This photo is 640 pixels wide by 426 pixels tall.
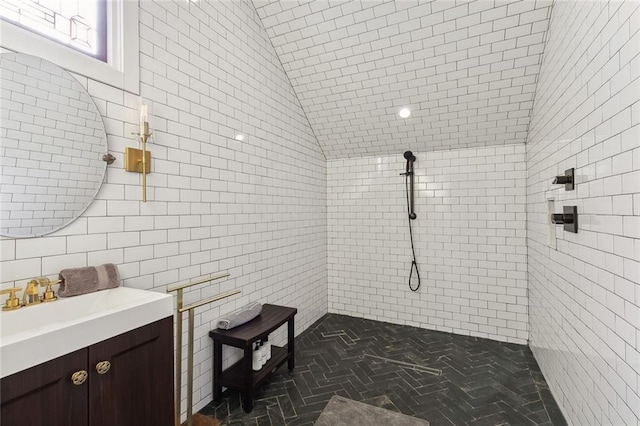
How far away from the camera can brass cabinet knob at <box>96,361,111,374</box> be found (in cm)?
118

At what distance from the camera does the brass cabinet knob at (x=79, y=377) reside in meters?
1.10

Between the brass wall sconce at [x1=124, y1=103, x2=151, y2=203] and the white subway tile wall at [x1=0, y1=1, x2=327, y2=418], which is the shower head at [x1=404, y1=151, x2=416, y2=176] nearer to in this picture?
the white subway tile wall at [x1=0, y1=1, x2=327, y2=418]

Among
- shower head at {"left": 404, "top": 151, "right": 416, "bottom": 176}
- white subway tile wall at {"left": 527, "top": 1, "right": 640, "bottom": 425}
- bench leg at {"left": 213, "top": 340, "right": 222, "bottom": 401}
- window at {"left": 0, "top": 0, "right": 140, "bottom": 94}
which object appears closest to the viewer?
white subway tile wall at {"left": 527, "top": 1, "right": 640, "bottom": 425}

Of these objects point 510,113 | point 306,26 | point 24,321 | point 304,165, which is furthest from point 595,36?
point 24,321

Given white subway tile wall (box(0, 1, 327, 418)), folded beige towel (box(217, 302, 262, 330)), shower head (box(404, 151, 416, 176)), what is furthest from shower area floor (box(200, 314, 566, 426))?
shower head (box(404, 151, 416, 176))

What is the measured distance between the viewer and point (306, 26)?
2.97 meters

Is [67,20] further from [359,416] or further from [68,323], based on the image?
[359,416]

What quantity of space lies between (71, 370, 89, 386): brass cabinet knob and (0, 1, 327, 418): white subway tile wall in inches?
25.0

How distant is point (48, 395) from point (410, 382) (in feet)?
8.30

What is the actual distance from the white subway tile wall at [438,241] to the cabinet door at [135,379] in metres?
3.04

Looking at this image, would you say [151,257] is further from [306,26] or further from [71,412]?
[306,26]

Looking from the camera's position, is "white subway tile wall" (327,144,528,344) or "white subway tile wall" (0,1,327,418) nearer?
"white subway tile wall" (0,1,327,418)

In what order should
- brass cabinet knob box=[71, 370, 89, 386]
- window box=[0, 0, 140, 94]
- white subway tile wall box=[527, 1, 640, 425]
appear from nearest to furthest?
brass cabinet knob box=[71, 370, 89, 386] < white subway tile wall box=[527, 1, 640, 425] < window box=[0, 0, 140, 94]

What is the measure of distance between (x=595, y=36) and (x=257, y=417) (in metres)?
3.14
